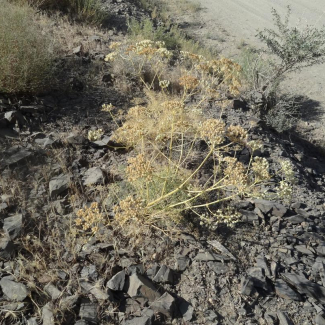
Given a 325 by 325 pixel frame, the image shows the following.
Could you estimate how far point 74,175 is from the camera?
3.33m

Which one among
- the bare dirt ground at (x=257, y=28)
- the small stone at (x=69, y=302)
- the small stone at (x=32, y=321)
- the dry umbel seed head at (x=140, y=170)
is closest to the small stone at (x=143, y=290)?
the small stone at (x=69, y=302)

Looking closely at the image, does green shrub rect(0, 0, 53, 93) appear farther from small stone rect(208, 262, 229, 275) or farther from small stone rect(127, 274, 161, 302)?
small stone rect(208, 262, 229, 275)

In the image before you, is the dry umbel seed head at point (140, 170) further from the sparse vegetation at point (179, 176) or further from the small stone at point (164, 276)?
the small stone at point (164, 276)

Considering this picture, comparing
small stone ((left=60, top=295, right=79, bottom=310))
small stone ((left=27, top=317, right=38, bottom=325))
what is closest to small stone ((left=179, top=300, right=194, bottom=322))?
small stone ((left=60, top=295, right=79, bottom=310))

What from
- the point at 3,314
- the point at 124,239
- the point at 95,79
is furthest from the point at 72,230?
the point at 95,79

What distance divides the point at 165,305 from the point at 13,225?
1425 millimetres

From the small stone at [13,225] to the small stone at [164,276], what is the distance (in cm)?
121

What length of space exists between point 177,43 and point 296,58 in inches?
133

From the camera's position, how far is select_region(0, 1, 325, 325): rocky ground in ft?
7.48

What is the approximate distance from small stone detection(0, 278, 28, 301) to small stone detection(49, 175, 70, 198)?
94 centimetres

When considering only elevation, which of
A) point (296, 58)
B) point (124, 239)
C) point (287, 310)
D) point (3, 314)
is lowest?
point (3, 314)

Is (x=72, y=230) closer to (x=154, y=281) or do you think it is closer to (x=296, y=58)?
(x=154, y=281)

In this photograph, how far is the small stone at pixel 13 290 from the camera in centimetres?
222

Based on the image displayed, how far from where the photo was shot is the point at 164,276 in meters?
2.47
